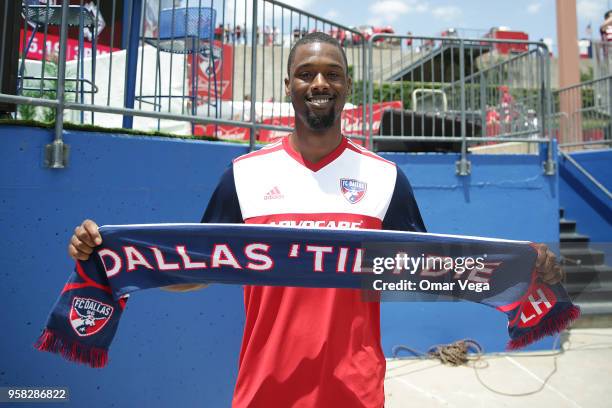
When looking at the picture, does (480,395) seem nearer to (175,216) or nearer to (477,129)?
(175,216)

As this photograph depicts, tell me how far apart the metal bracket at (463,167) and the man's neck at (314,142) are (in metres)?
3.88

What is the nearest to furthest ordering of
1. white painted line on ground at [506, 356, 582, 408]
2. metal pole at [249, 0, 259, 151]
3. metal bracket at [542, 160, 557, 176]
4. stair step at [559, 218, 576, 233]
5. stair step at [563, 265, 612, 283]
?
metal pole at [249, 0, 259, 151] → white painted line on ground at [506, 356, 582, 408] → metal bracket at [542, 160, 557, 176] → stair step at [563, 265, 612, 283] → stair step at [559, 218, 576, 233]

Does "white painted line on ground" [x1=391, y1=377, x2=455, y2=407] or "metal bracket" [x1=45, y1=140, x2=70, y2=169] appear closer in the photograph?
"metal bracket" [x1=45, y1=140, x2=70, y2=169]

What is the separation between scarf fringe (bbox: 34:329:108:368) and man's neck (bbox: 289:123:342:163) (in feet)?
3.87

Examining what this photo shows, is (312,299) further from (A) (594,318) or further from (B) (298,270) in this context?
(A) (594,318)

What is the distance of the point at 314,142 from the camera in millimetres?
2002

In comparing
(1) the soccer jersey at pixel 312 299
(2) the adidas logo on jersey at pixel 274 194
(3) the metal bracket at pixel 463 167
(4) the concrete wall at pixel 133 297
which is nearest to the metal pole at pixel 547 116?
(3) the metal bracket at pixel 463 167

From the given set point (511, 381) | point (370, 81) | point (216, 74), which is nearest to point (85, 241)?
point (216, 74)

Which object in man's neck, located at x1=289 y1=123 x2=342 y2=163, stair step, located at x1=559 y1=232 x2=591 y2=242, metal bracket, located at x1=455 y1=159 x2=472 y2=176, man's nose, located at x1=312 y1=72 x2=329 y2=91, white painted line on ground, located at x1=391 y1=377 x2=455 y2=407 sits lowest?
white painted line on ground, located at x1=391 y1=377 x2=455 y2=407

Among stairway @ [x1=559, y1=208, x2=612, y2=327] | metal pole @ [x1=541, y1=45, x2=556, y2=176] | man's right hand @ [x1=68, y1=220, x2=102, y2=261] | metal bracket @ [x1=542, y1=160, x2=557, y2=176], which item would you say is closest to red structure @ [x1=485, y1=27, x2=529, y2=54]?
metal pole @ [x1=541, y1=45, x2=556, y2=176]

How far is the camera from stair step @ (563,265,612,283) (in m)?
6.33

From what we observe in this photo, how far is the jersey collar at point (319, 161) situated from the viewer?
198cm

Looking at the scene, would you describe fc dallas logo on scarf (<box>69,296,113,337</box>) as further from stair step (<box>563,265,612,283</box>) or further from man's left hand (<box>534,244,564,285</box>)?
stair step (<box>563,265,612,283</box>)

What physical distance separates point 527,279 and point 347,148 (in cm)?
91
